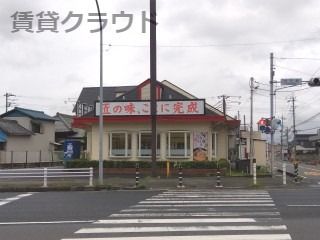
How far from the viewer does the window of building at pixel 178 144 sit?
111 feet

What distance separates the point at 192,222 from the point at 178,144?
2255cm

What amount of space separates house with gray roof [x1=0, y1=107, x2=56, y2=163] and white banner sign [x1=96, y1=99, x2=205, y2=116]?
2374cm

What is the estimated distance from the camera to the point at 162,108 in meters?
33.8

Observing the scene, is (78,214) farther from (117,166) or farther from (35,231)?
(117,166)

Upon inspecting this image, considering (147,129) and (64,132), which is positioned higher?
(64,132)

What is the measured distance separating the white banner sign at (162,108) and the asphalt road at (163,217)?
15.9 meters

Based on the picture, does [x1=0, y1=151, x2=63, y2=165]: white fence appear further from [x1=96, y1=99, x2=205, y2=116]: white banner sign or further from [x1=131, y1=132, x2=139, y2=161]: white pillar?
[x1=131, y1=132, x2=139, y2=161]: white pillar

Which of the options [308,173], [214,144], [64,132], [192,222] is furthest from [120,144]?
[64,132]

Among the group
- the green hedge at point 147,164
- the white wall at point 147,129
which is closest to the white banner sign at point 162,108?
the white wall at point 147,129

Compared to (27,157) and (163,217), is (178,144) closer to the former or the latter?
(163,217)

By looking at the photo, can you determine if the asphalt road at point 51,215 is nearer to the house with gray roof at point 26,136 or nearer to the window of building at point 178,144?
the window of building at point 178,144

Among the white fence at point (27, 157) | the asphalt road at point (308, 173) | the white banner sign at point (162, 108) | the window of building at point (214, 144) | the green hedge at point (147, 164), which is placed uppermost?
the white banner sign at point (162, 108)

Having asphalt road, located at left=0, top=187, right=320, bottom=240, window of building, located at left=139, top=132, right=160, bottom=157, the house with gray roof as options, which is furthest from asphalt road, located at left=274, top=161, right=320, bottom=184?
the house with gray roof

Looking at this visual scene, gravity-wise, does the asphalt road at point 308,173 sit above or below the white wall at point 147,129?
below
